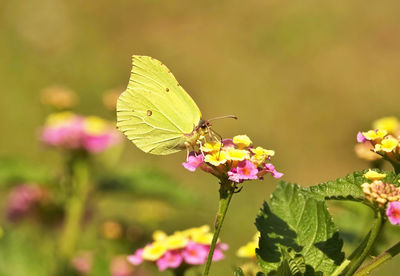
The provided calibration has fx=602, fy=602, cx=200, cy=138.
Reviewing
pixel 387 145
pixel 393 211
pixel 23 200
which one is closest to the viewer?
pixel 393 211

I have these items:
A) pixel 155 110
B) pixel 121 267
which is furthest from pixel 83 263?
pixel 155 110

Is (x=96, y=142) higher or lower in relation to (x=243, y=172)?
higher

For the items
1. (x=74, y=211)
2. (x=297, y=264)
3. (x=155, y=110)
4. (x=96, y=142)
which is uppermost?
(x=96, y=142)

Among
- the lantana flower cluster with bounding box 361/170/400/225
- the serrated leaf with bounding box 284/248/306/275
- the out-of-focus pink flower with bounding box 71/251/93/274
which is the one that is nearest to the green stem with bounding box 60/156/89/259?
the out-of-focus pink flower with bounding box 71/251/93/274

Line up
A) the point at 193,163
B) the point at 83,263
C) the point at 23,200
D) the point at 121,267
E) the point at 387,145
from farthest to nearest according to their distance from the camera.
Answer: the point at 23,200
the point at 121,267
the point at 83,263
the point at 193,163
the point at 387,145

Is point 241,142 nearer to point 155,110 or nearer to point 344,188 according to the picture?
point 344,188

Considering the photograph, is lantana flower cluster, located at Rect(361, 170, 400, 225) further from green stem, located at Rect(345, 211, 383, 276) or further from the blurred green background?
the blurred green background

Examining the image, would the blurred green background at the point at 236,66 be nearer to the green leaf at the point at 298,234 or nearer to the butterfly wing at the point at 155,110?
the butterfly wing at the point at 155,110

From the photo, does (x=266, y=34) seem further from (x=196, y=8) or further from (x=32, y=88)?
(x=32, y=88)
